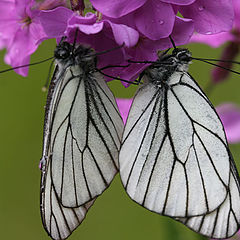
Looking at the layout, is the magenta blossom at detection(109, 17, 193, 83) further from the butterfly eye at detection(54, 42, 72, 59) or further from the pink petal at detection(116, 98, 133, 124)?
the pink petal at detection(116, 98, 133, 124)

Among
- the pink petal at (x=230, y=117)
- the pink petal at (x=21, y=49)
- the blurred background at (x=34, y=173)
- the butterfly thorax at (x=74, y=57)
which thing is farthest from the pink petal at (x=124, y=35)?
the blurred background at (x=34, y=173)

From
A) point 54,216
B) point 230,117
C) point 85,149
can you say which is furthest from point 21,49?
point 230,117

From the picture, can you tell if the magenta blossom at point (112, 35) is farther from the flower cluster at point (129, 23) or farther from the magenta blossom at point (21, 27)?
the magenta blossom at point (21, 27)

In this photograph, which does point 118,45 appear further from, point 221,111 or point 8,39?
point 221,111

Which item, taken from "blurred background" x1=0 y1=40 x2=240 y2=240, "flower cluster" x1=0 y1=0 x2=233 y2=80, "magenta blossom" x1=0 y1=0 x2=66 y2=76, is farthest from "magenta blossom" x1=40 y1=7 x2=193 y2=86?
"blurred background" x1=0 y1=40 x2=240 y2=240

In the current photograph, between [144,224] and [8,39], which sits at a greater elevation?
[8,39]

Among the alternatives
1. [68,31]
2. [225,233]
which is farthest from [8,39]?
[225,233]
